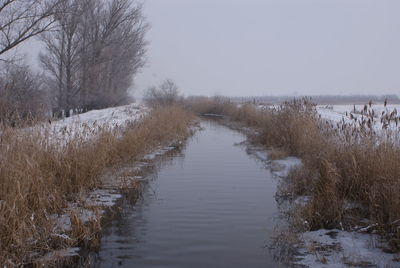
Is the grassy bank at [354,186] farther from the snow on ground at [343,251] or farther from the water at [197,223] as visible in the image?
the water at [197,223]

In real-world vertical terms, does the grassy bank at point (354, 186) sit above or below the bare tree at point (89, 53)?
below

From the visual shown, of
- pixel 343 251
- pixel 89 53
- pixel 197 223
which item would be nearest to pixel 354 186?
pixel 343 251

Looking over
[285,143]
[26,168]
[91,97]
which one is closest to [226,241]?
[26,168]

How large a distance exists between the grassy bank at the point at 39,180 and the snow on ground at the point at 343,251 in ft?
10.8

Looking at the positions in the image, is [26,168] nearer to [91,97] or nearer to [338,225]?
[338,225]

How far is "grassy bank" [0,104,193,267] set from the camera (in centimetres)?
506


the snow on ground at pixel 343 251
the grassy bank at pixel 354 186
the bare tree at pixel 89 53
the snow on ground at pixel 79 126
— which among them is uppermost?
the bare tree at pixel 89 53

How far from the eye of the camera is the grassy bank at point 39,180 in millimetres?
5062

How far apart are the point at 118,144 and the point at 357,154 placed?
6.96m

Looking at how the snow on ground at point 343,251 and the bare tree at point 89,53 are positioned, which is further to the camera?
the bare tree at point 89,53

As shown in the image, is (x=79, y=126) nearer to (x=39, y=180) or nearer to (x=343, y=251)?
(x=39, y=180)

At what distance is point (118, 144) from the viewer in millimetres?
11961

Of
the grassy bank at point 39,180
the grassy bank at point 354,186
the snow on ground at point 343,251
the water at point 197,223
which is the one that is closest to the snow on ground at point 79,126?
the grassy bank at point 39,180

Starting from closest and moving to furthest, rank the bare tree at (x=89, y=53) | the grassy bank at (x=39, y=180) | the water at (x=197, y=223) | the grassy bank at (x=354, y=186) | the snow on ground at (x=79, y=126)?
the grassy bank at (x=39, y=180) < the water at (x=197, y=223) < the grassy bank at (x=354, y=186) < the snow on ground at (x=79, y=126) < the bare tree at (x=89, y=53)
